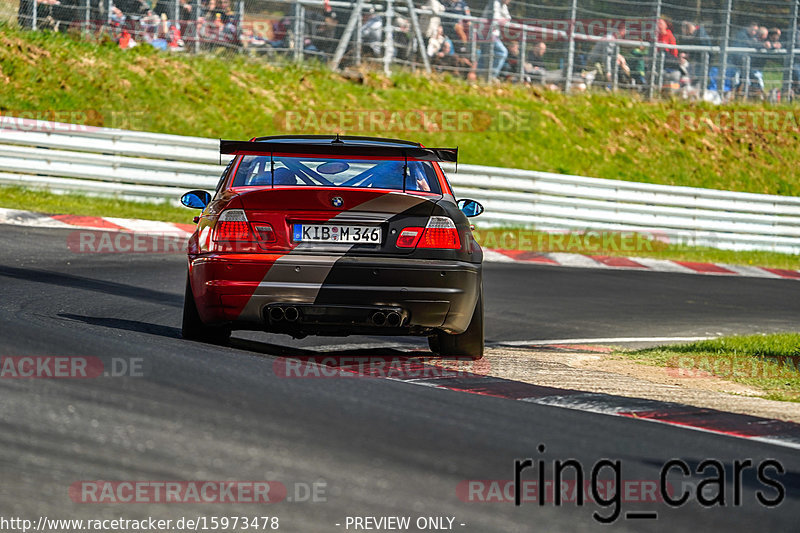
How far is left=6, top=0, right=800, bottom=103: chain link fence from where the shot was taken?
20016mm

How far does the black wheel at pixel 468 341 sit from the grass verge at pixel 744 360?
1.48 m

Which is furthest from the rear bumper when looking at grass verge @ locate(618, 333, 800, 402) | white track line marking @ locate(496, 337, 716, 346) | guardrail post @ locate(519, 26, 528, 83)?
guardrail post @ locate(519, 26, 528, 83)

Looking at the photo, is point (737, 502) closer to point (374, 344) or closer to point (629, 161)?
point (374, 344)

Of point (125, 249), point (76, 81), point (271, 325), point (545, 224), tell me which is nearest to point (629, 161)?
point (545, 224)

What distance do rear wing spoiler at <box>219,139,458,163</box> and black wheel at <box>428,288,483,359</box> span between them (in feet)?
3.05

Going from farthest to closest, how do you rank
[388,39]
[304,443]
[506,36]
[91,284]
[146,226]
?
[506,36] < [388,39] < [146,226] < [91,284] < [304,443]

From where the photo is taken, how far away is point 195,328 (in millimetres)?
7188

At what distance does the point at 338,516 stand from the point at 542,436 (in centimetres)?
139

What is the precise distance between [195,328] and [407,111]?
15.0m

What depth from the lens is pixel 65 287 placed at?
9.68 m

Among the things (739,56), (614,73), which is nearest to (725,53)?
(739,56)

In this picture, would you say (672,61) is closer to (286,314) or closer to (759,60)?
(759,60)

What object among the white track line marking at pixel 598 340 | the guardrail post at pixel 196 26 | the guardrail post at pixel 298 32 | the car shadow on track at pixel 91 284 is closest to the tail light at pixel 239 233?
the white track line marking at pixel 598 340

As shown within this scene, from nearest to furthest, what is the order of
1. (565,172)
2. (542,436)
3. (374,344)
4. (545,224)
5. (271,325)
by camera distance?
(542,436), (271,325), (374,344), (545,224), (565,172)
